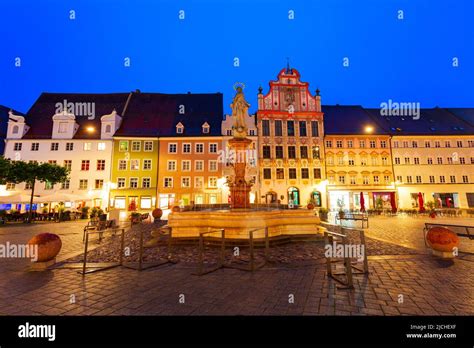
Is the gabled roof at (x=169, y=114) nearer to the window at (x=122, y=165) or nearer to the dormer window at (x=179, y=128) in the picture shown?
the dormer window at (x=179, y=128)

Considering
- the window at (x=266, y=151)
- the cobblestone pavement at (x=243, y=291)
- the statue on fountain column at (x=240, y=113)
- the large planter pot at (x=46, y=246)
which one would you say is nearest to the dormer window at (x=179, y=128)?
the window at (x=266, y=151)

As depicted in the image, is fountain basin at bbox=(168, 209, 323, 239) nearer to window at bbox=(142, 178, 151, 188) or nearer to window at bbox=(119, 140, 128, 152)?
window at bbox=(142, 178, 151, 188)

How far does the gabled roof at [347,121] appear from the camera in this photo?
3359 centimetres

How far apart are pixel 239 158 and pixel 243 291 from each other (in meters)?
8.44

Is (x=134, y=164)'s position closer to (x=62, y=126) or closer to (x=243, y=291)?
(x=62, y=126)

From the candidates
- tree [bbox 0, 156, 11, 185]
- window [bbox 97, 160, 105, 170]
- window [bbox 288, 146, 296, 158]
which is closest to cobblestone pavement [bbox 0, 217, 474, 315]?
tree [bbox 0, 156, 11, 185]

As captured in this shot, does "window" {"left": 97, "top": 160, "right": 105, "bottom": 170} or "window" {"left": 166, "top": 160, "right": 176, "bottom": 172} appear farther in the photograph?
"window" {"left": 166, "top": 160, "right": 176, "bottom": 172}

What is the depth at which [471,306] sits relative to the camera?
3420 mm

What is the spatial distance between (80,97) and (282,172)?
35206 mm

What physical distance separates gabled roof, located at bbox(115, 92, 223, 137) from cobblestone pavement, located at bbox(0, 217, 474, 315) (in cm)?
2898

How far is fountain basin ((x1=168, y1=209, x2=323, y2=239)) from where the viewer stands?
869 centimetres
